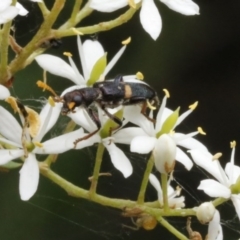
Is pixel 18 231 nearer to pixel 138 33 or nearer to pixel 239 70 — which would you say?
pixel 138 33

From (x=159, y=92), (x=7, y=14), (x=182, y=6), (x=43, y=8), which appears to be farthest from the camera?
(x=159, y=92)

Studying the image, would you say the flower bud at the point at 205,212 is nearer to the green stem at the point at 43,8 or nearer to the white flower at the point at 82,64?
the white flower at the point at 82,64

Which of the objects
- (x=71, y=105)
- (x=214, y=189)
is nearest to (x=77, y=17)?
(x=71, y=105)

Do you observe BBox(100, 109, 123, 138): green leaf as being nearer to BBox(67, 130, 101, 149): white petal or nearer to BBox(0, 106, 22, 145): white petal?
BBox(67, 130, 101, 149): white petal

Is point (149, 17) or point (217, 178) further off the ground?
point (149, 17)

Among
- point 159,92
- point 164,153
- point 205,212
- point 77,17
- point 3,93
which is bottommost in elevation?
point 159,92

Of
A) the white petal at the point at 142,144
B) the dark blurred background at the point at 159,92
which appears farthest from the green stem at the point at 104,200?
the dark blurred background at the point at 159,92

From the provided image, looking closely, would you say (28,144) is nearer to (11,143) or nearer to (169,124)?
(11,143)
